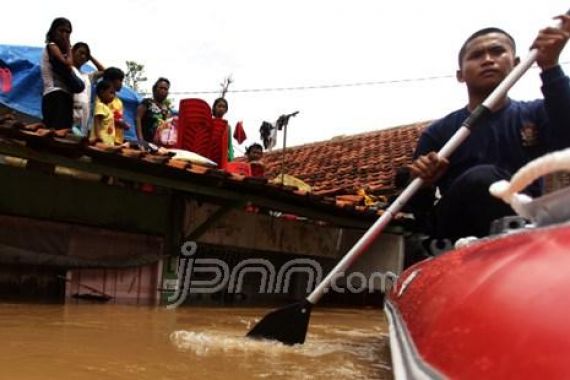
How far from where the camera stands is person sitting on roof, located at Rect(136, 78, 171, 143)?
651cm

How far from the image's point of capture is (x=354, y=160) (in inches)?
459

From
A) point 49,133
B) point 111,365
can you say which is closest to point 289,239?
point 49,133

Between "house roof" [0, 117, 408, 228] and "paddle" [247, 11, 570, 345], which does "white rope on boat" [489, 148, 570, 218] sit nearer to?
"paddle" [247, 11, 570, 345]

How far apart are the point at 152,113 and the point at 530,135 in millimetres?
4738

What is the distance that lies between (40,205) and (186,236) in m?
1.40

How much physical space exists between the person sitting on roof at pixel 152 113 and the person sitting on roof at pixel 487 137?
13.4ft

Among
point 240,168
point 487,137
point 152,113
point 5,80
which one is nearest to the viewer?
point 487,137

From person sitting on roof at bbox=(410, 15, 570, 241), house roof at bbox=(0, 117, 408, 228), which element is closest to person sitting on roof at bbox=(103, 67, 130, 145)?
house roof at bbox=(0, 117, 408, 228)

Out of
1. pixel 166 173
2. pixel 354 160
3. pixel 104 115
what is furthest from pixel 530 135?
pixel 354 160

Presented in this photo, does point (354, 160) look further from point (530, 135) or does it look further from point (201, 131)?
point (530, 135)

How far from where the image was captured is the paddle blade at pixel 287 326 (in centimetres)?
311

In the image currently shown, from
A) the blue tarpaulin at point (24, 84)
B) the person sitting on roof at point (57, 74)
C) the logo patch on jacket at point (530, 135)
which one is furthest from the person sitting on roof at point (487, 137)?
the blue tarpaulin at point (24, 84)

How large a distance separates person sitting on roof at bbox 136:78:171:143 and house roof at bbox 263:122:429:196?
2.13 metres

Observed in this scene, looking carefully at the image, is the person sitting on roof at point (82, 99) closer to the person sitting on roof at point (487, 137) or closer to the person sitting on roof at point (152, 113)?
the person sitting on roof at point (152, 113)
